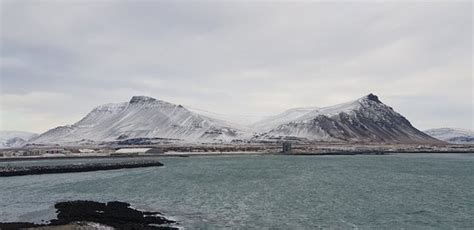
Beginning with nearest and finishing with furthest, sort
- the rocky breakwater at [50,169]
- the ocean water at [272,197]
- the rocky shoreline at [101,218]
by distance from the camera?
the rocky shoreline at [101,218], the ocean water at [272,197], the rocky breakwater at [50,169]

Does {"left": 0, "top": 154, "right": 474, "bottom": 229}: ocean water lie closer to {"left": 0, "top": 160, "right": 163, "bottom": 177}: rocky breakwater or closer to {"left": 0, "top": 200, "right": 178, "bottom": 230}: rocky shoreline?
{"left": 0, "top": 200, "right": 178, "bottom": 230}: rocky shoreline

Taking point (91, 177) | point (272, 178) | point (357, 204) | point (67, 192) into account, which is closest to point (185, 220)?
point (357, 204)

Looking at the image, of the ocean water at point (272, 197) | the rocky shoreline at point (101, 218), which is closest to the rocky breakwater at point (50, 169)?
the ocean water at point (272, 197)

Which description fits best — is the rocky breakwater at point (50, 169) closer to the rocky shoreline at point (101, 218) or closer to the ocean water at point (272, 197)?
the ocean water at point (272, 197)

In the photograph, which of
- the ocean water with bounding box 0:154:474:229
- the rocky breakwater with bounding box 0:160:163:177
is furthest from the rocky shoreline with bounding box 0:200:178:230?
the rocky breakwater with bounding box 0:160:163:177

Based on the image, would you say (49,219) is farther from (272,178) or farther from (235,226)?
(272,178)
